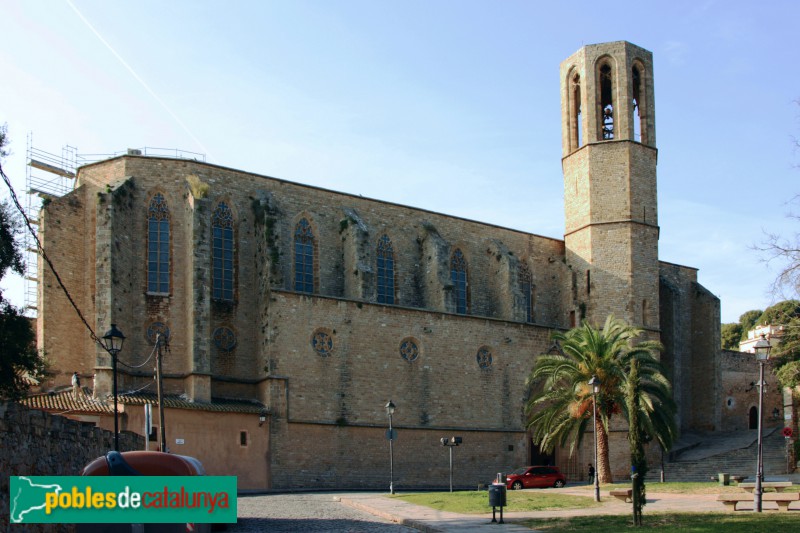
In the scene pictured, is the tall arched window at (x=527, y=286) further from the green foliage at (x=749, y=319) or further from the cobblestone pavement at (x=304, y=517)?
the green foliage at (x=749, y=319)

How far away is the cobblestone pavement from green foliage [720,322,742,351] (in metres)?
74.3

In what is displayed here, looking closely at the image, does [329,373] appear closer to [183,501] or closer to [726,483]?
[726,483]

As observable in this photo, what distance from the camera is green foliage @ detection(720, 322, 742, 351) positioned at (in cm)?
9562

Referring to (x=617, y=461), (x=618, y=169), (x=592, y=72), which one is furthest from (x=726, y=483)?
(x=592, y=72)

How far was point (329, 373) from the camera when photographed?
1542 inches

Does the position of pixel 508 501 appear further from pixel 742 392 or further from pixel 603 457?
pixel 742 392

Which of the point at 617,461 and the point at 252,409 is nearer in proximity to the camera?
the point at 252,409

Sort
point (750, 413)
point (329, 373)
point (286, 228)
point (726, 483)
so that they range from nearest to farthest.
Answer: point (726, 483) → point (329, 373) → point (286, 228) → point (750, 413)

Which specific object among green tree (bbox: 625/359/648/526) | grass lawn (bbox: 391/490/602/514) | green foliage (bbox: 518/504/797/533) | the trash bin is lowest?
grass lawn (bbox: 391/490/602/514)

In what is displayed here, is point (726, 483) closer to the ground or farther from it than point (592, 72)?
closer to the ground

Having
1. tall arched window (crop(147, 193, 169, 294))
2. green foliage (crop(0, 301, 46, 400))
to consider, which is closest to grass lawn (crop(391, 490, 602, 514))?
green foliage (crop(0, 301, 46, 400))

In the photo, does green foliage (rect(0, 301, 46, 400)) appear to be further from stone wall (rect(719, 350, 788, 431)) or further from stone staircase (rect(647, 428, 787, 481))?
stone wall (rect(719, 350, 788, 431))

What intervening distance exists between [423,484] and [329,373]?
6477mm

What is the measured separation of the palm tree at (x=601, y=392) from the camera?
119 feet
